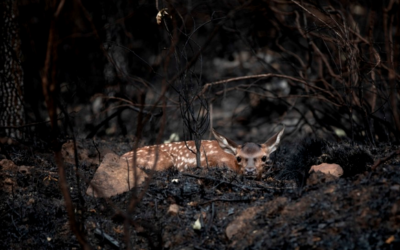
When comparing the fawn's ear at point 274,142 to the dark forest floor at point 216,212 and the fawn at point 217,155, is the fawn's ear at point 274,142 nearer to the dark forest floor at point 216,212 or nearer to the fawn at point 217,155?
the fawn at point 217,155

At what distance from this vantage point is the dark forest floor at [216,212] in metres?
4.13

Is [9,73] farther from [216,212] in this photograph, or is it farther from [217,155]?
[216,212]

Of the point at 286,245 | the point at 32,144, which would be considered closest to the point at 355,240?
the point at 286,245

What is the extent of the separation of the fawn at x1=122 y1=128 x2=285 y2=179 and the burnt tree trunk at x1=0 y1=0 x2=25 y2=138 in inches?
95.4

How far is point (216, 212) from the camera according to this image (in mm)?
5152

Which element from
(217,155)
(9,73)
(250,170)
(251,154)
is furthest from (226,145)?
Result: (9,73)

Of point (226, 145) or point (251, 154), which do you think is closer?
point (251, 154)

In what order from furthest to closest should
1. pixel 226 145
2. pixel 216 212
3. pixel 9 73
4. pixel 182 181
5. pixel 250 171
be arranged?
pixel 9 73, pixel 226 145, pixel 250 171, pixel 182 181, pixel 216 212

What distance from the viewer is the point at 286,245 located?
4.15 m

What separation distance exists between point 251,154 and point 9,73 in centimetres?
441

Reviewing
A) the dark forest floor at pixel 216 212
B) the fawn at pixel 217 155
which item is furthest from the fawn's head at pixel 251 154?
the dark forest floor at pixel 216 212

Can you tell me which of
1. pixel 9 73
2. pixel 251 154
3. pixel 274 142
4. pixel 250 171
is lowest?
pixel 250 171

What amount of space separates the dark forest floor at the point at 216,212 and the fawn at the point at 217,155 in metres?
0.84

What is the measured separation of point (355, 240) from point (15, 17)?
6.99 m
